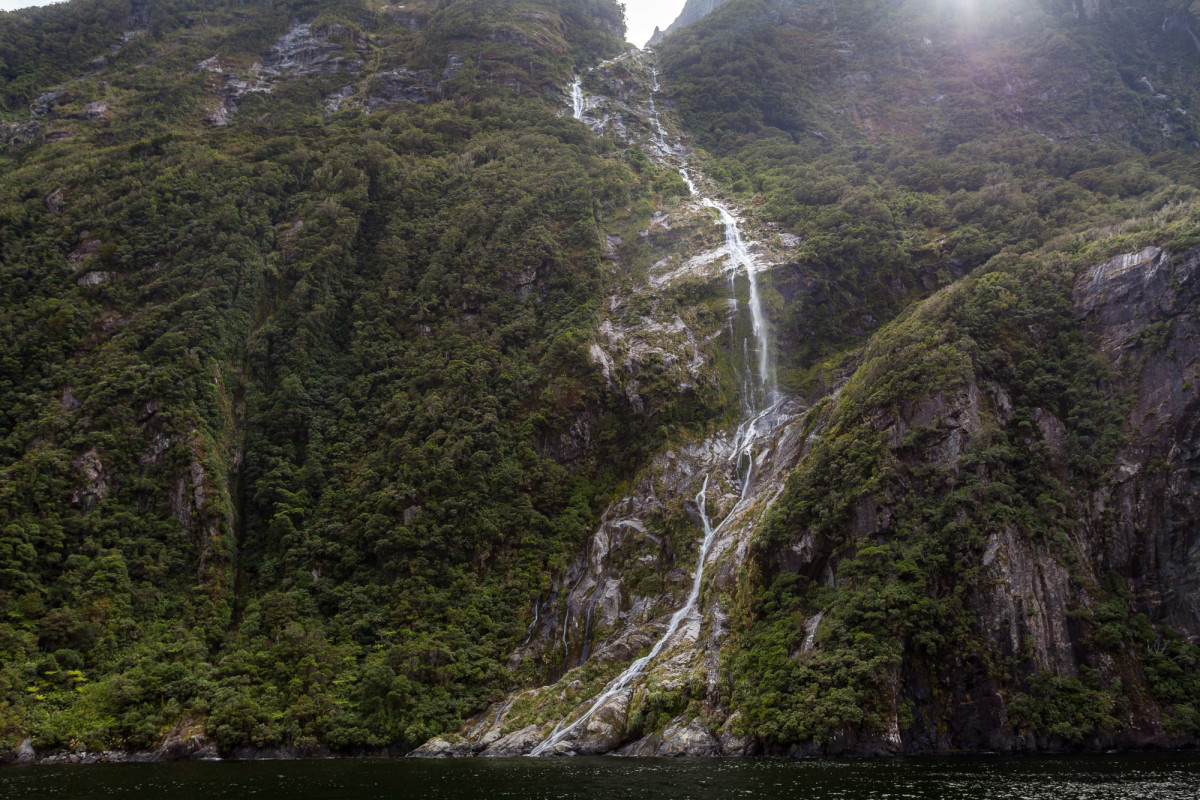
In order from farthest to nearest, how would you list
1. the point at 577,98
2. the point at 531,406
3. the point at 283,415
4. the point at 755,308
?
1. the point at 577,98
2. the point at 755,308
3. the point at 531,406
4. the point at 283,415

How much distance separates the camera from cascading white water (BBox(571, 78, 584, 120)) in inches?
4183

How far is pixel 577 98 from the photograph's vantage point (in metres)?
110

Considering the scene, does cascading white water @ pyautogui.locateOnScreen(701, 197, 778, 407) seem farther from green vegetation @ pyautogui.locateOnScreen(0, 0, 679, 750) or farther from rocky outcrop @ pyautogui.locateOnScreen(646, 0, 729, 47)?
rocky outcrop @ pyautogui.locateOnScreen(646, 0, 729, 47)

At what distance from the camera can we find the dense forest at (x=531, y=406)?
39.2 m

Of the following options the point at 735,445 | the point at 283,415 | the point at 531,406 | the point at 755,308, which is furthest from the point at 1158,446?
the point at 283,415

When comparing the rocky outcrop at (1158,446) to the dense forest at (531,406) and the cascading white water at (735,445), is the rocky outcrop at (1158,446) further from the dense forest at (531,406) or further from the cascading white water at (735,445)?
the cascading white water at (735,445)

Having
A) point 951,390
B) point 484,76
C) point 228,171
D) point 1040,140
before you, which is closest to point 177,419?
point 228,171

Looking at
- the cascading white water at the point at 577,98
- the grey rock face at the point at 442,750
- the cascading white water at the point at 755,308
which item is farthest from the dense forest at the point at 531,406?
the cascading white water at the point at 577,98

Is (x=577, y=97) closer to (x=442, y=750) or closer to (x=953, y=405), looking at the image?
(x=953, y=405)

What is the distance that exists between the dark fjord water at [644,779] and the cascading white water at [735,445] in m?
4.91

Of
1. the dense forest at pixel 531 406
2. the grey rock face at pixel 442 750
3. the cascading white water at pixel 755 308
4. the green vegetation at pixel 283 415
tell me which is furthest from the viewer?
the cascading white water at pixel 755 308

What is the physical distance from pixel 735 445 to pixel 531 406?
17.3 m

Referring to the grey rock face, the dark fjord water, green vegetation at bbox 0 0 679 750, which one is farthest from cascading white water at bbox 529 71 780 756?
green vegetation at bbox 0 0 679 750

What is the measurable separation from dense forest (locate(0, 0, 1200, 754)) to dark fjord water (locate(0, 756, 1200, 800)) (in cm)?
479
